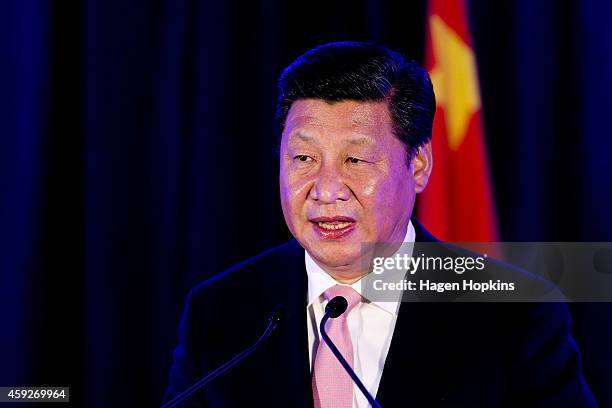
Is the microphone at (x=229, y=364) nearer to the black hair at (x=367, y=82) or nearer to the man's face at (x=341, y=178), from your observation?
the man's face at (x=341, y=178)

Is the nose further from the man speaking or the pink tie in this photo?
the pink tie

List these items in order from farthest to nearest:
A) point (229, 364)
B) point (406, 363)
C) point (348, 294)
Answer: point (348, 294)
point (406, 363)
point (229, 364)

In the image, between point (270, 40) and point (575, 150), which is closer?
point (575, 150)

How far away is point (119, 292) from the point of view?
1.93 metres

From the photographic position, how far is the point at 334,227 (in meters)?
1.38

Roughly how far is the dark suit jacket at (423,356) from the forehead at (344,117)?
0.86 ft

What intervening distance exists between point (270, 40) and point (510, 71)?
60 cm

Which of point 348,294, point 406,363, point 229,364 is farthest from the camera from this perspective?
point 348,294

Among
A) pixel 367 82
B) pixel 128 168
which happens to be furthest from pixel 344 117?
pixel 128 168

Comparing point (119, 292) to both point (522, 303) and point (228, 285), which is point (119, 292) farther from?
point (522, 303)

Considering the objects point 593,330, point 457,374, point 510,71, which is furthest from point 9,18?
point 593,330

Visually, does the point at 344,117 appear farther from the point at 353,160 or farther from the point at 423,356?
the point at 423,356

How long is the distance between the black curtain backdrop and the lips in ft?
1.80

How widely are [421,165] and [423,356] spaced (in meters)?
0.39
